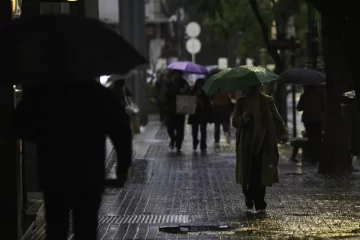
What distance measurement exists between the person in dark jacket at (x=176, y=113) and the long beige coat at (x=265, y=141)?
36.6 feet

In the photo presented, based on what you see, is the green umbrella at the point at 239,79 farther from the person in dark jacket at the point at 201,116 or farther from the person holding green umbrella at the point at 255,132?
the person in dark jacket at the point at 201,116

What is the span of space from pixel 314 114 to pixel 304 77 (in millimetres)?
783

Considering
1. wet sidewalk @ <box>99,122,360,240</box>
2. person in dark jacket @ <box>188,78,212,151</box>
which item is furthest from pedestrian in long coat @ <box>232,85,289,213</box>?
person in dark jacket @ <box>188,78,212,151</box>

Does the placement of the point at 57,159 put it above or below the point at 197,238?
above

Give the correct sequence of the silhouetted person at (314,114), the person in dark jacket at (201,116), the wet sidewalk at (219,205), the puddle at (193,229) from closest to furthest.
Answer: the wet sidewalk at (219,205) < the puddle at (193,229) < the silhouetted person at (314,114) < the person in dark jacket at (201,116)

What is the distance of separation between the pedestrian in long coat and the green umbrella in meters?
0.19

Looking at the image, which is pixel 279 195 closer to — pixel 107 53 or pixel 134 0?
pixel 107 53

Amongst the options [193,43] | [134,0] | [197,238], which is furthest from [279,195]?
[193,43]

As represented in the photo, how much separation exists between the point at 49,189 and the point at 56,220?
235 mm

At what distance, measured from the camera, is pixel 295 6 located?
763 inches

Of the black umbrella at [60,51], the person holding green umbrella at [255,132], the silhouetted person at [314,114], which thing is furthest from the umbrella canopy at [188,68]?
the black umbrella at [60,51]

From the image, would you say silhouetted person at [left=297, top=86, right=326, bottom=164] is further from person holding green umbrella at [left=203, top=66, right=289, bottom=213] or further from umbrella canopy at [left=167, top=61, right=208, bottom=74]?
person holding green umbrella at [left=203, top=66, right=289, bottom=213]

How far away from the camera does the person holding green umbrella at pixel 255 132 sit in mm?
11500

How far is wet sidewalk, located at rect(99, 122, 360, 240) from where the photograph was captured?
1015 centimetres
